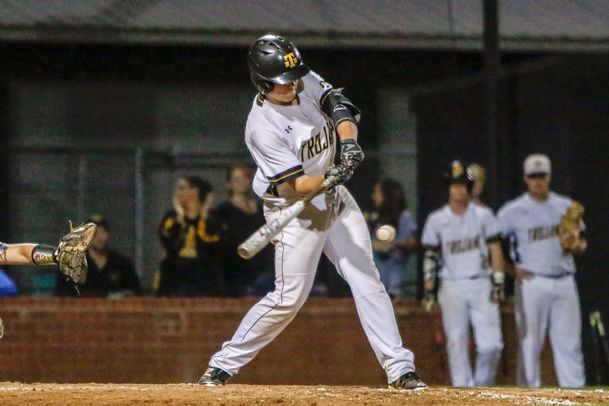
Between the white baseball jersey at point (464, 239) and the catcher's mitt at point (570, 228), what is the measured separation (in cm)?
46

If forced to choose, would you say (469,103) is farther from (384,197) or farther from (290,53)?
(290,53)

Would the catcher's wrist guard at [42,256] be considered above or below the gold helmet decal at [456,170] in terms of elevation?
below

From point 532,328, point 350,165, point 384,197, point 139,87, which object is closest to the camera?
point 350,165

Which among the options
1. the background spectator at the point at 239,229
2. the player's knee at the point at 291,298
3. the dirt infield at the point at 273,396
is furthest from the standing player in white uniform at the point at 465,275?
the player's knee at the point at 291,298

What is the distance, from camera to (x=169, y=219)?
11398 mm

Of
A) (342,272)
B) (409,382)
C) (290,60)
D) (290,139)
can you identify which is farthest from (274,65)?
(409,382)

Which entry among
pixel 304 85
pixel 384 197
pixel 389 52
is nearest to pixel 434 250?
pixel 384 197

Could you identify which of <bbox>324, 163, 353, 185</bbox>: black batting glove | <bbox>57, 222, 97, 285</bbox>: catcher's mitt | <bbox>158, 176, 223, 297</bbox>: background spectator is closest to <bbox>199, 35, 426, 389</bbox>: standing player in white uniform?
<bbox>324, 163, 353, 185</bbox>: black batting glove

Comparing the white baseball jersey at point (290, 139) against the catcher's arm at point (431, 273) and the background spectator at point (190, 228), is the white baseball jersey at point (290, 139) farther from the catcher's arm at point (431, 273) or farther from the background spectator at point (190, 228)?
the catcher's arm at point (431, 273)

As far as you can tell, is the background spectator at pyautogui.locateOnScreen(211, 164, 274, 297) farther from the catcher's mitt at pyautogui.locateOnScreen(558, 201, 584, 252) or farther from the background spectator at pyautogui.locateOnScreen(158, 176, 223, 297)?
the catcher's mitt at pyautogui.locateOnScreen(558, 201, 584, 252)

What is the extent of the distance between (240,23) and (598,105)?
294 cm

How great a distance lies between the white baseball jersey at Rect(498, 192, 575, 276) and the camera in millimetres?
11461

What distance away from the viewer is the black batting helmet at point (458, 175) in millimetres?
11453

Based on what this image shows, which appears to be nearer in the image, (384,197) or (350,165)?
(350,165)
